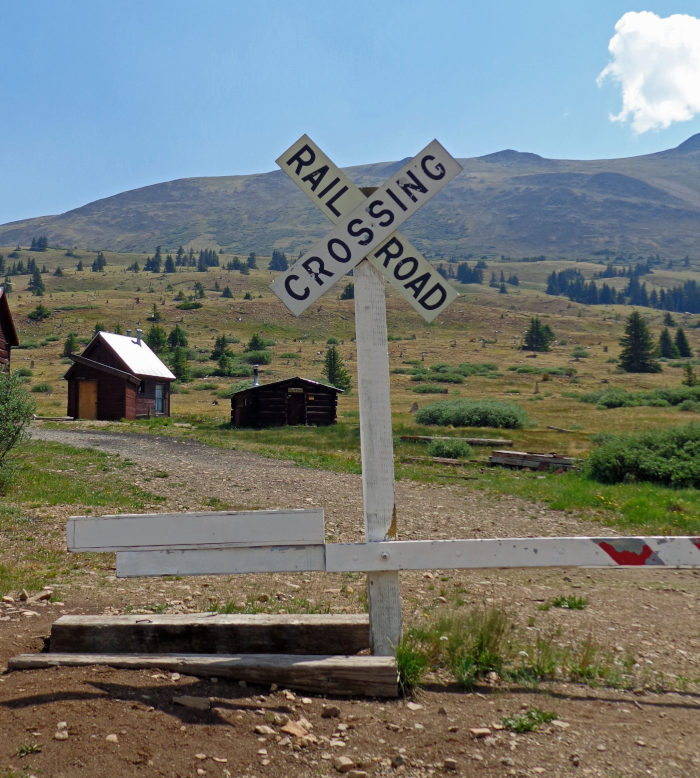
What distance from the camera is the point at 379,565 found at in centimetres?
398

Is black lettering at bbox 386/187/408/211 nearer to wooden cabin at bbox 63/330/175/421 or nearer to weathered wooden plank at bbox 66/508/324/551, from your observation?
weathered wooden plank at bbox 66/508/324/551

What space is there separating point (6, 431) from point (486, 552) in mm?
10836

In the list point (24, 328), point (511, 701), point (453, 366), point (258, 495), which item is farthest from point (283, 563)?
point (24, 328)

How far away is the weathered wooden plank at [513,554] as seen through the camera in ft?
13.0

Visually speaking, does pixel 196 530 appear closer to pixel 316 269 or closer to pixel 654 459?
pixel 316 269

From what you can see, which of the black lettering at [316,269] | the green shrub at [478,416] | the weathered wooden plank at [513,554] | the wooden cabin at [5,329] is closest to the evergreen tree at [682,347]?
the green shrub at [478,416]

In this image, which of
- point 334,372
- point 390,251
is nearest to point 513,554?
point 390,251

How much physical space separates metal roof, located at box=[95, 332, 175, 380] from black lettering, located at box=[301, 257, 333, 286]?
37.4 meters

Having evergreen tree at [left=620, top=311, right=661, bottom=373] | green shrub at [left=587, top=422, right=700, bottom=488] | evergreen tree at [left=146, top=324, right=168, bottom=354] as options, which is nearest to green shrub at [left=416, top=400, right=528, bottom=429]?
green shrub at [left=587, top=422, right=700, bottom=488]

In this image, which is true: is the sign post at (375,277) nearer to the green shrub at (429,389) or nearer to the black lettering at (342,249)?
the black lettering at (342,249)

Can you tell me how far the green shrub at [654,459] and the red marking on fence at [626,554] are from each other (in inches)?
467

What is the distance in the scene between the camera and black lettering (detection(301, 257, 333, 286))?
4.12 m

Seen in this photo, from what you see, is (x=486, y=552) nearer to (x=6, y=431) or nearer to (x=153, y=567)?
(x=153, y=567)

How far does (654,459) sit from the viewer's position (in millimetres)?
15633
